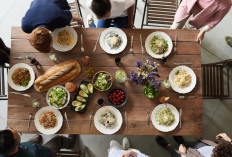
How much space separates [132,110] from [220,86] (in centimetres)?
131

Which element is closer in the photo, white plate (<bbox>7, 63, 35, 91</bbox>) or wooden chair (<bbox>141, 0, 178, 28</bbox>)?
white plate (<bbox>7, 63, 35, 91</bbox>)

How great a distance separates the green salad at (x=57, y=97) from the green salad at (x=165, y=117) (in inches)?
40.6

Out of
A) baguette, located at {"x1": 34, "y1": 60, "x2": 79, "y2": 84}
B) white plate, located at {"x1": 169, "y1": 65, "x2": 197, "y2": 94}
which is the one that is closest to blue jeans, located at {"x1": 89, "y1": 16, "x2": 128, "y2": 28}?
baguette, located at {"x1": 34, "y1": 60, "x2": 79, "y2": 84}

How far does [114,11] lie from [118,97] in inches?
40.1

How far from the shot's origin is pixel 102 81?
2.10 meters

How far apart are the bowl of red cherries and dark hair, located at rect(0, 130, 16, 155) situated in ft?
3.27

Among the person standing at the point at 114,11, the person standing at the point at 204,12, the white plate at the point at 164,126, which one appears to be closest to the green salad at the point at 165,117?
the white plate at the point at 164,126

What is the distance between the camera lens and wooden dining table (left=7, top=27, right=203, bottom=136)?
2133 mm

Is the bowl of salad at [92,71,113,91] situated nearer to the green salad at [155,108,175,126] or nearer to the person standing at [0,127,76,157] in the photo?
the green salad at [155,108,175,126]

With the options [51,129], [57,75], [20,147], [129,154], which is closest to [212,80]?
[129,154]

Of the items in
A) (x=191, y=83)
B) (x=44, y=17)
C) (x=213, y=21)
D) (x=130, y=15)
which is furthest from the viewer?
(x=130, y=15)

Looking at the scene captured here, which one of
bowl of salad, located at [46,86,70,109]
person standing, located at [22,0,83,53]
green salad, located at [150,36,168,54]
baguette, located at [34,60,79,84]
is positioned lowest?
bowl of salad, located at [46,86,70,109]

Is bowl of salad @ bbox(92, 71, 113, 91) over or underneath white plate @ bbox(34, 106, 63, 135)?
over

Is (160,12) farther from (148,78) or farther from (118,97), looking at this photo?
(118,97)
